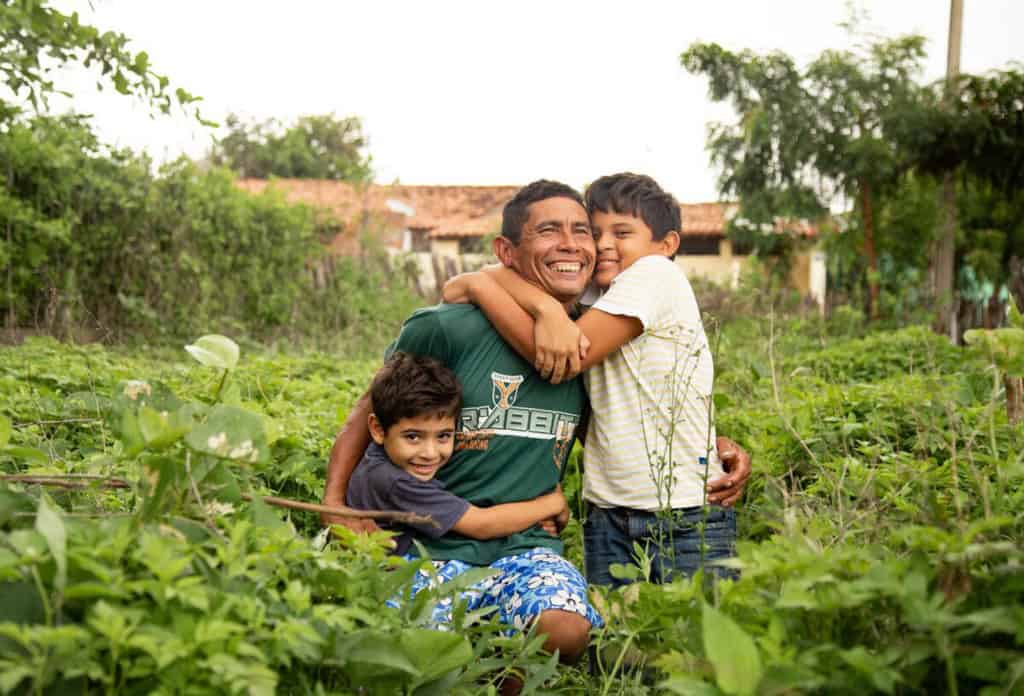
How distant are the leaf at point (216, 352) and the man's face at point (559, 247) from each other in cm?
139

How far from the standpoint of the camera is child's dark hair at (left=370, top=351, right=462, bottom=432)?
290 centimetres

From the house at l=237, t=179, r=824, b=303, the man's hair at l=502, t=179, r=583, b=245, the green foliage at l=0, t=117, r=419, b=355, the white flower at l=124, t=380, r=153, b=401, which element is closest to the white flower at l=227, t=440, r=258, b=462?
the white flower at l=124, t=380, r=153, b=401

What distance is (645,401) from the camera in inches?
122

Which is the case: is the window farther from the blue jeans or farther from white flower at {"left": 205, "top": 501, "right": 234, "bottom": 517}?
white flower at {"left": 205, "top": 501, "right": 234, "bottom": 517}

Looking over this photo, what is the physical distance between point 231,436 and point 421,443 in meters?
1.18

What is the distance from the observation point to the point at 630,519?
308 cm

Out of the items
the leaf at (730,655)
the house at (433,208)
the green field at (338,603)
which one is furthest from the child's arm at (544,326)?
the house at (433,208)

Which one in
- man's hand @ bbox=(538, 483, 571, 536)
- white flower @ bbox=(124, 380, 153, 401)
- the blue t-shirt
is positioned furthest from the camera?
man's hand @ bbox=(538, 483, 571, 536)

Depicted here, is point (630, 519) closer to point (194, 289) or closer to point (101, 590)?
point (101, 590)

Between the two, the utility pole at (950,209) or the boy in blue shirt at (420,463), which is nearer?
the boy in blue shirt at (420,463)

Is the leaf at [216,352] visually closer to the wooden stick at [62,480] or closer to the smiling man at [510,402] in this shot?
the wooden stick at [62,480]

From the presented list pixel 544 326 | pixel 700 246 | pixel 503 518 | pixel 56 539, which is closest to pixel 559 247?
pixel 544 326

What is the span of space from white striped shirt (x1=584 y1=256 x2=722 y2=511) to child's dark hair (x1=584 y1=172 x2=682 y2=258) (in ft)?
0.52

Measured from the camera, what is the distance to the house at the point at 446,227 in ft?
51.2
